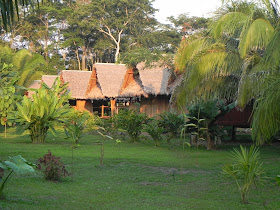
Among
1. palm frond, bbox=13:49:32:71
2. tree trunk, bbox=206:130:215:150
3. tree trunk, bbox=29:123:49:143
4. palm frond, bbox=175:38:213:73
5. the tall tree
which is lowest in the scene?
tree trunk, bbox=206:130:215:150

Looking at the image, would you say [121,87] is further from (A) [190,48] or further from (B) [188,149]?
(A) [190,48]

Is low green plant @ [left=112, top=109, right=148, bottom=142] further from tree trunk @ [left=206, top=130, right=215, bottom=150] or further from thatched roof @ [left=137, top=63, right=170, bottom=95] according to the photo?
thatched roof @ [left=137, top=63, right=170, bottom=95]

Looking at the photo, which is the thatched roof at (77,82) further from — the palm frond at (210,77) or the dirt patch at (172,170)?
the dirt patch at (172,170)

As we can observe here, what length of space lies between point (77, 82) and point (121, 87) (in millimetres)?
5577

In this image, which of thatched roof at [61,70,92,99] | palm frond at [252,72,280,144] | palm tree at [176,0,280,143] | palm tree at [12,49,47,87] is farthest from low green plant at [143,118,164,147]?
palm tree at [12,49,47,87]

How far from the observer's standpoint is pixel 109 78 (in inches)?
1040

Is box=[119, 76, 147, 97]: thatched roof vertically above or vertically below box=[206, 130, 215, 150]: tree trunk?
above

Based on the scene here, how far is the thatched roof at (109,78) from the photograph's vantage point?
84.1ft

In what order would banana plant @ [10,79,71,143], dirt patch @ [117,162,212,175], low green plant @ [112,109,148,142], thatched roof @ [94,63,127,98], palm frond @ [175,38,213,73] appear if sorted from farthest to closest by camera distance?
thatched roof @ [94,63,127,98] → low green plant @ [112,109,148,142] → banana plant @ [10,79,71,143] → palm frond @ [175,38,213,73] → dirt patch @ [117,162,212,175]

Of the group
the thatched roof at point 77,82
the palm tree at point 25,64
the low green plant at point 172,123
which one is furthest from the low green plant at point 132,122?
the palm tree at point 25,64

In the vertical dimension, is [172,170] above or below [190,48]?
below

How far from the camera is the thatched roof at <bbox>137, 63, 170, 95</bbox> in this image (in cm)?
2167

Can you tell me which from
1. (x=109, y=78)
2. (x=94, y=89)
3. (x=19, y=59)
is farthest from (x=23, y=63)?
(x=109, y=78)

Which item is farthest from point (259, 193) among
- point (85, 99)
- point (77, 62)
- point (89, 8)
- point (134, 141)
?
point (77, 62)
